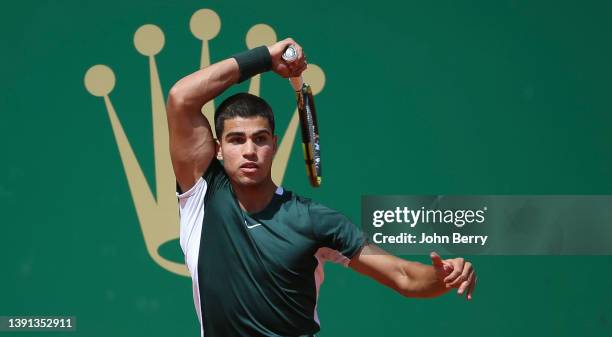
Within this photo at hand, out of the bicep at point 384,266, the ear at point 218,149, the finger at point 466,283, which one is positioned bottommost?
the finger at point 466,283

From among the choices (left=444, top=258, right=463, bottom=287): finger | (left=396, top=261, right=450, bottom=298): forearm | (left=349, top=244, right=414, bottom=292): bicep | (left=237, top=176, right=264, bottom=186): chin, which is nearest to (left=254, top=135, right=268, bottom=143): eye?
(left=237, top=176, right=264, bottom=186): chin

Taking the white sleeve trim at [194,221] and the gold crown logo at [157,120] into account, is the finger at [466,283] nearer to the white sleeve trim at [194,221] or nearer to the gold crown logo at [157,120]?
the white sleeve trim at [194,221]

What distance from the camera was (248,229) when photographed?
3213 millimetres

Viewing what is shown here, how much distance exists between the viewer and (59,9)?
17.4 ft

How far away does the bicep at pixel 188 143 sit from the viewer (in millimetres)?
3152

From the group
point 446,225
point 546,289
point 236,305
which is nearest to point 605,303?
point 546,289

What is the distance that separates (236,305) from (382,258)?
1.71ft

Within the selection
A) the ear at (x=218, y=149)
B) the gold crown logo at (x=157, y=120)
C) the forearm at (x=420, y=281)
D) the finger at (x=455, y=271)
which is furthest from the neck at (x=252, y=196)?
the gold crown logo at (x=157, y=120)

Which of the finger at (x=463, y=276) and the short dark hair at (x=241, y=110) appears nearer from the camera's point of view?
the finger at (x=463, y=276)

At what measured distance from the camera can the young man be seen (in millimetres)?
3152

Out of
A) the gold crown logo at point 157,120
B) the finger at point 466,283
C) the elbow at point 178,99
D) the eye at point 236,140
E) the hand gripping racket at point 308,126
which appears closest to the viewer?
the finger at point 466,283

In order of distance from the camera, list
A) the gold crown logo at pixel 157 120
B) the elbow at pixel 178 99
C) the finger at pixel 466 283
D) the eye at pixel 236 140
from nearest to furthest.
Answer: the finger at pixel 466 283 → the elbow at pixel 178 99 → the eye at pixel 236 140 → the gold crown logo at pixel 157 120

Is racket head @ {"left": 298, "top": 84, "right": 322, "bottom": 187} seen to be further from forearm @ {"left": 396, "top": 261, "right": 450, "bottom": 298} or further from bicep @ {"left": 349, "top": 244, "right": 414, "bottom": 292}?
forearm @ {"left": 396, "top": 261, "right": 450, "bottom": 298}

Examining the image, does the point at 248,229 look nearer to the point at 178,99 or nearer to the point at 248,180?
the point at 248,180
